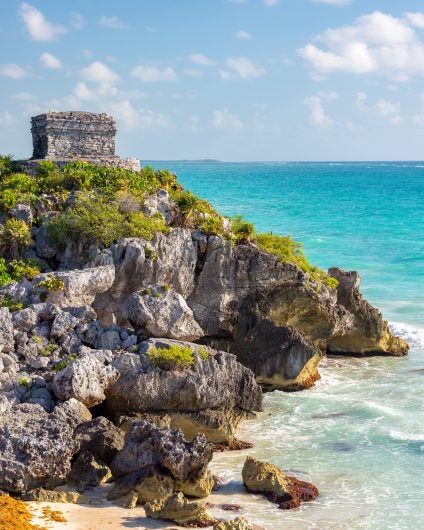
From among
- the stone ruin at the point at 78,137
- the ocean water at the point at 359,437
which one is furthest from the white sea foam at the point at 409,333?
the stone ruin at the point at 78,137

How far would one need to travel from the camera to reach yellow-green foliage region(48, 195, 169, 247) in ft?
85.4

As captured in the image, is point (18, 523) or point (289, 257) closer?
point (18, 523)

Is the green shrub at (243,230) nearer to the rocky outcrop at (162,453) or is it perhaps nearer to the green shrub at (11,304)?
the green shrub at (11,304)

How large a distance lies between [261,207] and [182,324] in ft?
196

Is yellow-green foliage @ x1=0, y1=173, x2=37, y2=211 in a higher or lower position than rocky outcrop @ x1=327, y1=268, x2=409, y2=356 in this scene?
higher

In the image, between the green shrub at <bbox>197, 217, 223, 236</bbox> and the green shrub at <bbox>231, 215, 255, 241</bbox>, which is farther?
the green shrub at <bbox>231, 215, 255, 241</bbox>

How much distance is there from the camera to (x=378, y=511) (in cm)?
1683

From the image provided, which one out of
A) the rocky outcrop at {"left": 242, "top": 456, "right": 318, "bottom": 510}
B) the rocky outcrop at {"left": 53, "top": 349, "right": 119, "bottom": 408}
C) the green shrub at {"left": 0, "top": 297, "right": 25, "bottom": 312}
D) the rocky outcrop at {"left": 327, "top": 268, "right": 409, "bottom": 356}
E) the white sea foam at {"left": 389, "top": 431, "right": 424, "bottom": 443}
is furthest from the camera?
the rocky outcrop at {"left": 327, "top": 268, "right": 409, "bottom": 356}

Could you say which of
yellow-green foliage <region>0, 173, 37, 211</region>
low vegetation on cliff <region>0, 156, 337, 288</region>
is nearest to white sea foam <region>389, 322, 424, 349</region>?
low vegetation on cliff <region>0, 156, 337, 288</region>

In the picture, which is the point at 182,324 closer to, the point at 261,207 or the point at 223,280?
the point at 223,280

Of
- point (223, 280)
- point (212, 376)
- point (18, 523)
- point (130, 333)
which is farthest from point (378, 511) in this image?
point (223, 280)

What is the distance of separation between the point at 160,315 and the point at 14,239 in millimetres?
6920

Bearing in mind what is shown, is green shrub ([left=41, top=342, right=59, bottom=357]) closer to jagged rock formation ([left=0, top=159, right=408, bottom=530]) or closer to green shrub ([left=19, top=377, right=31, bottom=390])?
jagged rock formation ([left=0, top=159, right=408, bottom=530])

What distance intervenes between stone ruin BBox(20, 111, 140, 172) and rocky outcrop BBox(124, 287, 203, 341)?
11.0 meters
